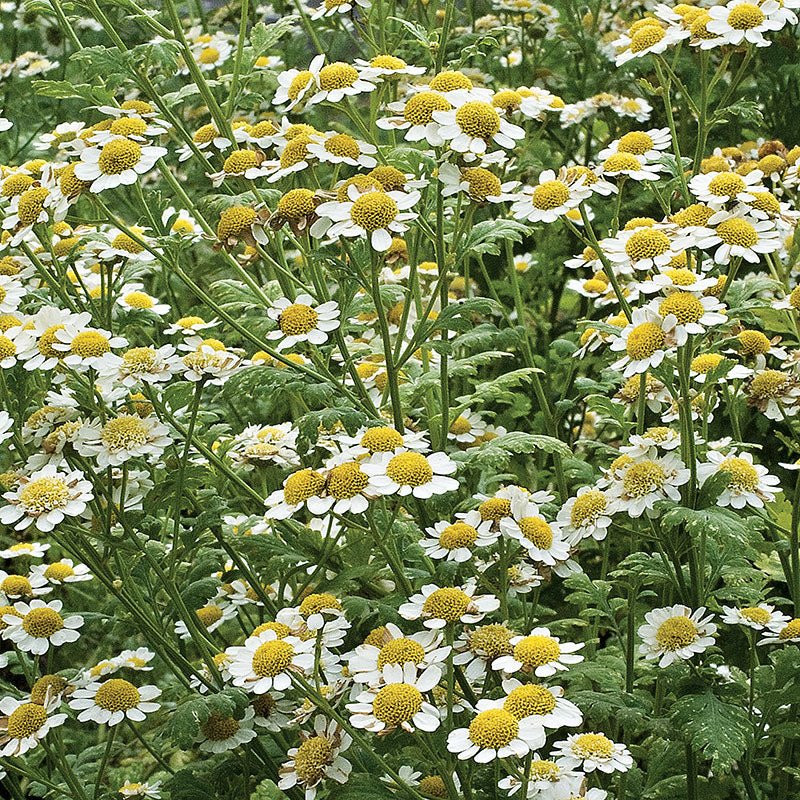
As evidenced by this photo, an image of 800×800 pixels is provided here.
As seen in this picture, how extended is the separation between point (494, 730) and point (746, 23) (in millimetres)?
1325

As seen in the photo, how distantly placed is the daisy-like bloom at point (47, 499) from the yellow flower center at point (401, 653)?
23.5 inches

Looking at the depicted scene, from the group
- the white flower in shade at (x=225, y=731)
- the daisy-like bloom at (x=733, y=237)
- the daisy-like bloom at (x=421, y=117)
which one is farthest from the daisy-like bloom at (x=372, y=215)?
the white flower in shade at (x=225, y=731)

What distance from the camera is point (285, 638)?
158cm

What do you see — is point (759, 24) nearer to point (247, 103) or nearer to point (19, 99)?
point (247, 103)

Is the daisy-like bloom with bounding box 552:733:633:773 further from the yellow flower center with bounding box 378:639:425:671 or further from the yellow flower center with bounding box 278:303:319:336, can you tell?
the yellow flower center with bounding box 278:303:319:336

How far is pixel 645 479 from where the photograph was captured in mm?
1704

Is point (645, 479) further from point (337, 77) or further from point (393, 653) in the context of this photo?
point (337, 77)

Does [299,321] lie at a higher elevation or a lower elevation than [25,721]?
higher

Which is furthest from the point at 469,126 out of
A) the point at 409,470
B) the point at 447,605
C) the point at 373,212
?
the point at 447,605

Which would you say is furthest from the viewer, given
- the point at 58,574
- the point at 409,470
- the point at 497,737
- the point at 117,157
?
the point at 58,574

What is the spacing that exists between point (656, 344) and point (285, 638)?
711 millimetres

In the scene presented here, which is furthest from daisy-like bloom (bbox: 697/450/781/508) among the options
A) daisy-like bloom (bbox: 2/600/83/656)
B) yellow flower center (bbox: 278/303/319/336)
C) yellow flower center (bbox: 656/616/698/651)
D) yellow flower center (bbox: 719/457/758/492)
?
daisy-like bloom (bbox: 2/600/83/656)

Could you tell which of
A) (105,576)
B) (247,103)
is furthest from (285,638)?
(247,103)

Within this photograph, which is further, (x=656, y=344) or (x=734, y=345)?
(x=734, y=345)
